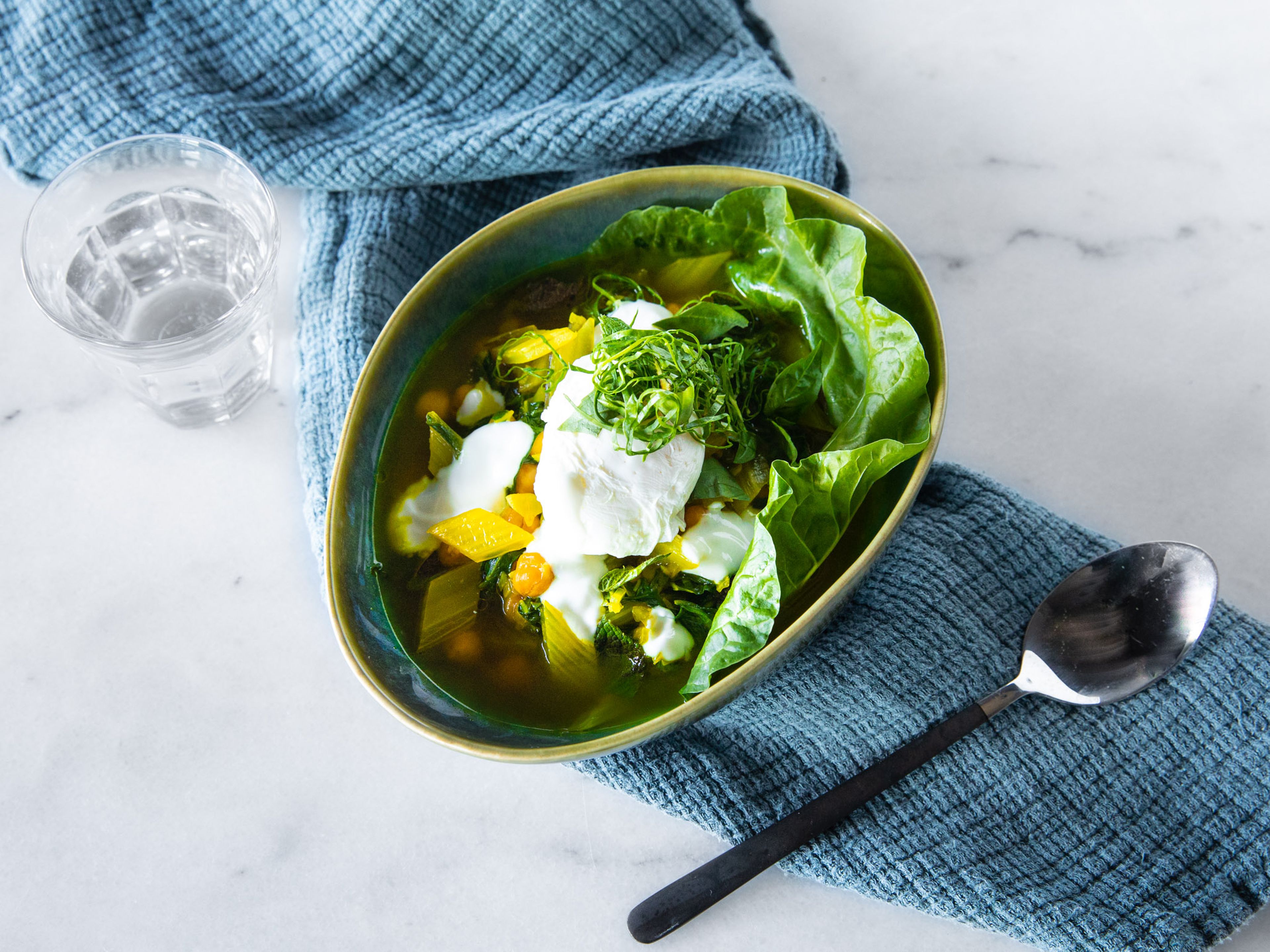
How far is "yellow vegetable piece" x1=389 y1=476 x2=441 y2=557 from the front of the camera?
61.1 inches

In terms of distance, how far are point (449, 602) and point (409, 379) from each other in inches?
13.6

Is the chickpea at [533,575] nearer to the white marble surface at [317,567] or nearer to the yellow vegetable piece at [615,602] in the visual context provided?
the yellow vegetable piece at [615,602]

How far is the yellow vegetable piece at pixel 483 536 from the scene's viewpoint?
1.53m

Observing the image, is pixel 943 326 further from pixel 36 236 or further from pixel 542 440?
pixel 36 236

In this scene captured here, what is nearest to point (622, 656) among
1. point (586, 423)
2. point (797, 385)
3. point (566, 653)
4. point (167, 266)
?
point (566, 653)

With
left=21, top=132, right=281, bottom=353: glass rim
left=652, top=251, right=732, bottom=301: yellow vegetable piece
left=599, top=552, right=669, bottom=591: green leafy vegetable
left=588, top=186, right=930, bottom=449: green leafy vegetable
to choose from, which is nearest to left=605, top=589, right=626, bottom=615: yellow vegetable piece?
left=599, top=552, right=669, bottom=591: green leafy vegetable

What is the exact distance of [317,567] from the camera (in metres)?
1.82

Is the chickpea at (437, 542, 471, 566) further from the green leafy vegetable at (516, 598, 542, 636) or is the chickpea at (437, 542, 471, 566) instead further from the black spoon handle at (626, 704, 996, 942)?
the black spoon handle at (626, 704, 996, 942)

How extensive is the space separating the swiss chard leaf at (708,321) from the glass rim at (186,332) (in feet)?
2.24

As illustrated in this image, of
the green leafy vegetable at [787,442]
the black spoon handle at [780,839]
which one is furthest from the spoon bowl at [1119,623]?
the green leafy vegetable at [787,442]

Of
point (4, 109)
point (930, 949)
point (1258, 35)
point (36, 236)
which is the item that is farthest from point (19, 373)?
point (1258, 35)

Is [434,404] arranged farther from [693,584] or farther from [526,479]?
[693,584]

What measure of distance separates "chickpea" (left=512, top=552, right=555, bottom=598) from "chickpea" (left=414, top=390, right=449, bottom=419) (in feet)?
0.93

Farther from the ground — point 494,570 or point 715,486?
point 715,486
